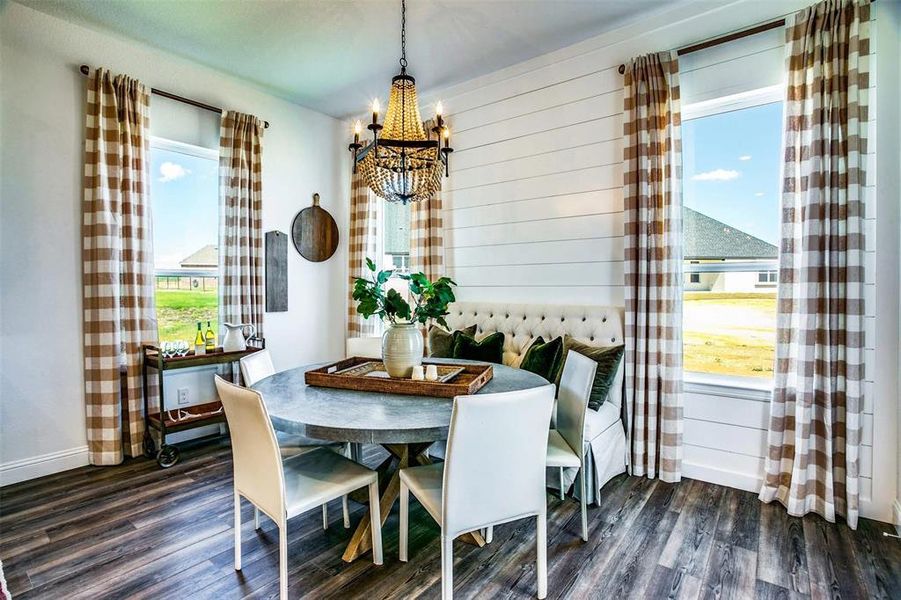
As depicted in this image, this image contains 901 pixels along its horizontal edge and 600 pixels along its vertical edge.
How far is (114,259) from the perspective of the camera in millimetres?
3018

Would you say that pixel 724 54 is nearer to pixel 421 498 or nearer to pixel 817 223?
pixel 817 223

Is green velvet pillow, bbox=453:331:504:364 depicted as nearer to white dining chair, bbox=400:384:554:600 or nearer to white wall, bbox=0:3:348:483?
white dining chair, bbox=400:384:554:600

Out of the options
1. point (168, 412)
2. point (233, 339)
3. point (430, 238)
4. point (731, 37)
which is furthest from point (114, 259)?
point (731, 37)

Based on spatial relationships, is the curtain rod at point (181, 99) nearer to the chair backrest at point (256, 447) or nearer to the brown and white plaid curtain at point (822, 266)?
the chair backrest at point (256, 447)

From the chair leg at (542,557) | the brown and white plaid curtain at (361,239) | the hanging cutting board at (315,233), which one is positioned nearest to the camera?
the chair leg at (542,557)

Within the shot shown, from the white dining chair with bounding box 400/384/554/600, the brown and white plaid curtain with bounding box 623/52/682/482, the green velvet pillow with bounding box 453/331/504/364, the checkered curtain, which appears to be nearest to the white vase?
the white dining chair with bounding box 400/384/554/600

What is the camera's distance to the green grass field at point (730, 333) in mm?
2695

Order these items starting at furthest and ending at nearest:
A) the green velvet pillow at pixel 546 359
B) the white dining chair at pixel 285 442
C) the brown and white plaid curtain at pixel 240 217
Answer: the brown and white plaid curtain at pixel 240 217 < the green velvet pillow at pixel 546 359 < the white dining chair at pixel 285 442

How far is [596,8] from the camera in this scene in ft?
9.10

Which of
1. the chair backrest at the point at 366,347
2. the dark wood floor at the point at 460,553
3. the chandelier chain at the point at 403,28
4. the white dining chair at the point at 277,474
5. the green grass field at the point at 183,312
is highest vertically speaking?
the chandelier chain at the point at 403,28

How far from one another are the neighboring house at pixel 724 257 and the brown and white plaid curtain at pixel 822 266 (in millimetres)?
240

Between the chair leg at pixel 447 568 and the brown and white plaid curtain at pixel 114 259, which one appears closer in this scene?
the chair leg at pixel 447 568

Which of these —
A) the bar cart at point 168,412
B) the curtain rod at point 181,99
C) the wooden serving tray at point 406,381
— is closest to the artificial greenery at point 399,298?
the wooden serving tray at point 406,381

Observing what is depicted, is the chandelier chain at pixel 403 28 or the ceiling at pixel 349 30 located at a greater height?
the ceiling at pixel 349 30
